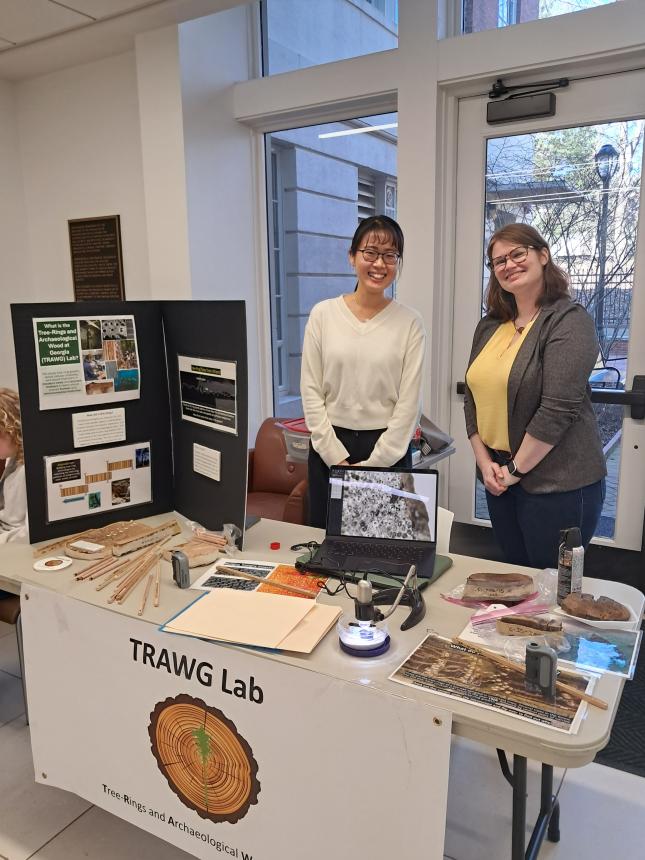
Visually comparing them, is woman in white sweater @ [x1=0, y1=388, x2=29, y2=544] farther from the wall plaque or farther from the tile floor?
the wall plaque

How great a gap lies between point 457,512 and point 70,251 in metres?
2.77

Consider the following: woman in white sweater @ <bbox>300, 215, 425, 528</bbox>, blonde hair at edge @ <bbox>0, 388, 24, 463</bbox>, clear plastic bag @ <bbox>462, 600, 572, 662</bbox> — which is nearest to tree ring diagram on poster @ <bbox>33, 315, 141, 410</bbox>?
blonde hair at edge @ <bbox>0, 388, 24, 463</bbox>

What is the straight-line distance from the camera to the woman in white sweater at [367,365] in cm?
210

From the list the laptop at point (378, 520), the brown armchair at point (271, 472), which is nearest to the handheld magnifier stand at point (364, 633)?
the laptop at point (378, 520)

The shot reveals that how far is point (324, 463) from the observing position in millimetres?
2297

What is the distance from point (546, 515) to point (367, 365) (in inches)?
27.7

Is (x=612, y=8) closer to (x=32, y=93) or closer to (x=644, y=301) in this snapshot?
(x=644, y=301)

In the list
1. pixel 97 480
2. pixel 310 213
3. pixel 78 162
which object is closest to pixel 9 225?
pixel 78 162

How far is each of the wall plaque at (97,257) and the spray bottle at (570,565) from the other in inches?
122

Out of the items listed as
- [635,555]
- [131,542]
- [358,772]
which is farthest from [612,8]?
[358,772]

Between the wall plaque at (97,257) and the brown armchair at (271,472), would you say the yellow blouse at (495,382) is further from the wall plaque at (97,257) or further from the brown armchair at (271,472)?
the wall plaque at (97,257)

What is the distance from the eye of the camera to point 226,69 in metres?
3.64

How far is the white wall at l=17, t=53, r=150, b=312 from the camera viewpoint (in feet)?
12.3

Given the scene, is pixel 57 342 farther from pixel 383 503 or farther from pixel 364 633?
pixel 364 633
